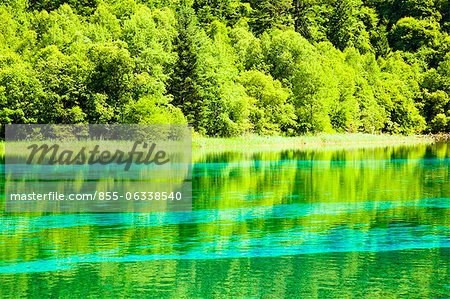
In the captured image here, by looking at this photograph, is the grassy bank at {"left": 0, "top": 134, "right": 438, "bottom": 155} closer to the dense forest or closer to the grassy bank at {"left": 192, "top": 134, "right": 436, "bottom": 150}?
the grassy bank at {"left": 192, "top": 134, "right": 436, "bottom": 150}

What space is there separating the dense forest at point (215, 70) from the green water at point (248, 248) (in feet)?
143

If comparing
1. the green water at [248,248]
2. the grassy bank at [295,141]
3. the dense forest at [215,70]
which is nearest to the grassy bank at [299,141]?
the grassy bank at [295,141]

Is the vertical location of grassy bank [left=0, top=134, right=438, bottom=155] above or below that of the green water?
below

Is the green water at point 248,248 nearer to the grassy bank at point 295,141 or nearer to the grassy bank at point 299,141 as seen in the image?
the grassy bank at point 295,141

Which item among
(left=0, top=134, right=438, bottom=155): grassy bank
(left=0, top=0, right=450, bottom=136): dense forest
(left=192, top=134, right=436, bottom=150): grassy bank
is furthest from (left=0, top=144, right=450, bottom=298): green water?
(left=0, top=0, right=450, bottom=136): dense forest

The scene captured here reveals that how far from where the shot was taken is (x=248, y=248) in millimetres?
19906

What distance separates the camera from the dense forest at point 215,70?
7506 centimetres

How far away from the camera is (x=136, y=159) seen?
2218 inches

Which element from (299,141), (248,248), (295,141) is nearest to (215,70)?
(295,141)

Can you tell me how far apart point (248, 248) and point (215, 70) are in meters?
69.0

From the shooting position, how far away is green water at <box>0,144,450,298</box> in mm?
15680

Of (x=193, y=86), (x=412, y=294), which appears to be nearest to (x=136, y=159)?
(x=193, y=86)

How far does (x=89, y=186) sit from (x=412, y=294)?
22103 millimetres

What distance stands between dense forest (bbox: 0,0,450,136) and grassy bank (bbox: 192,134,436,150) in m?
2.47
